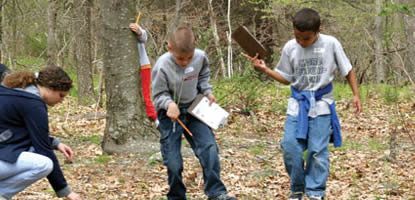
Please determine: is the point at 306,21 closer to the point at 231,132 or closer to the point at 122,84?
the point at 122,84

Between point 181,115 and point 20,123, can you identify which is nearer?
point 20,123

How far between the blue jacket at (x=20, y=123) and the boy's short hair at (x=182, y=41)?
1.22m

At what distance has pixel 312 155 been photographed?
14.1ft

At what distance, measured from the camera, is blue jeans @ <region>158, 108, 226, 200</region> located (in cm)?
457

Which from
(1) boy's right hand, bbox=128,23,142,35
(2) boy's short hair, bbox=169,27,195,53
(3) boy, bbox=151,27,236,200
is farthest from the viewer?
(1) boy's right hand, bbox=128,23,142,35

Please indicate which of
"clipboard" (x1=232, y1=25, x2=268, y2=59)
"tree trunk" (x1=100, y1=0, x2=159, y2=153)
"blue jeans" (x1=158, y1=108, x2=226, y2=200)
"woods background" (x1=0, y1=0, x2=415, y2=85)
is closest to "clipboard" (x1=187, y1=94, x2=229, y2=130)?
"blue jeans" (x1=158, y1=108, x2=226, y2=200)

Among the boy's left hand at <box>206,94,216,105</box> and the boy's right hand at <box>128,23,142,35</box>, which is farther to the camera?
the boy's right hand at <box>128,23,142,35</box>

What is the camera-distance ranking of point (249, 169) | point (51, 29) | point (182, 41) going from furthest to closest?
point (51, 29) → point (249, 169) → point (182, 41)

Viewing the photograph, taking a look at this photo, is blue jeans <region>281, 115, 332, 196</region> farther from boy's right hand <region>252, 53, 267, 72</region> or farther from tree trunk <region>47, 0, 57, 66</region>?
tree trunk <region>47, 0, 57, 66</region>

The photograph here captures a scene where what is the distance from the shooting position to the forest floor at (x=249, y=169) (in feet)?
17.6

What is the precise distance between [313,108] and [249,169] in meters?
2.16

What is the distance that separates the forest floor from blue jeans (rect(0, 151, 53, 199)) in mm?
1471

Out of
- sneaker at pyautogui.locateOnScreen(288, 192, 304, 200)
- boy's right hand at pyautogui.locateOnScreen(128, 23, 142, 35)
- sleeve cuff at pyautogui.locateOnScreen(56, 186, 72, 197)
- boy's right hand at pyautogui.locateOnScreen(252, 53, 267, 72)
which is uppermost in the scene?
boy's right hand at pyautogui.locateOnScreen(128, 23, 142, 35)

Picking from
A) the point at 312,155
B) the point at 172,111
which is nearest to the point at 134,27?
the point at 172,111
